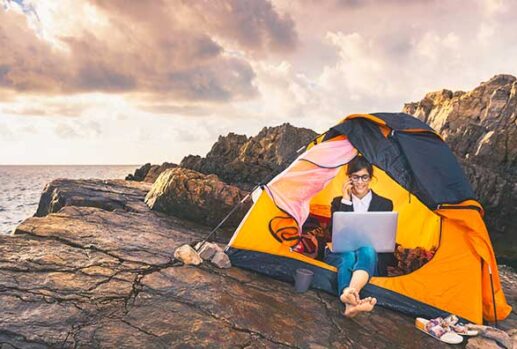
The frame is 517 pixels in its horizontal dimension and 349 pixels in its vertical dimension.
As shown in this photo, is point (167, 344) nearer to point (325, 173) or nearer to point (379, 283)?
point (379, 283)

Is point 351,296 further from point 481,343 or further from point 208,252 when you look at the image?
point 208,252

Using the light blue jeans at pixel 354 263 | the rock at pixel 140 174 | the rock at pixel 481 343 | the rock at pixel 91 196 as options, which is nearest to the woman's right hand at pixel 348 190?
the light blue jeans at pixel 354 263

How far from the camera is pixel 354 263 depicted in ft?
15.3

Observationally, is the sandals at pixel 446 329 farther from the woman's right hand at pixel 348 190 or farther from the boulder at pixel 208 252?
the boulder at pixel 208 252

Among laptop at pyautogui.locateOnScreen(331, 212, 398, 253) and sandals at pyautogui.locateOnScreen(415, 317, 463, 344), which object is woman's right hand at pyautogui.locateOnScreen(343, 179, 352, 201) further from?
sandals at pyautogui.locateOnScreen(415, 317, 463, 344)

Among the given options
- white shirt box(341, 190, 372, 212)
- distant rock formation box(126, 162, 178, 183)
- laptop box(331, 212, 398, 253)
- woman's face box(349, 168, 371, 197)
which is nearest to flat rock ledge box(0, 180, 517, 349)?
laptop box(331, 212, 398, 253)

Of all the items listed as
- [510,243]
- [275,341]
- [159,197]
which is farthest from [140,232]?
→ [510,243]

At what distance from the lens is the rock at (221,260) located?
5402mm

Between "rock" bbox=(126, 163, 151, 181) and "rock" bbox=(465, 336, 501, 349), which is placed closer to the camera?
"rock" bbox=(465, 336, 501, 349)

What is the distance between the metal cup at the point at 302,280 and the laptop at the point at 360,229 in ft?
1.62

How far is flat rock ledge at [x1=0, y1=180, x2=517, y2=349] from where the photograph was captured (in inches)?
129

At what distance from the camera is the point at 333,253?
5.02 metres

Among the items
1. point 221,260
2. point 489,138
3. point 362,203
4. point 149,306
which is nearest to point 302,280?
point 221,260

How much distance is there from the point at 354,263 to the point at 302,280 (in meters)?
0.75
